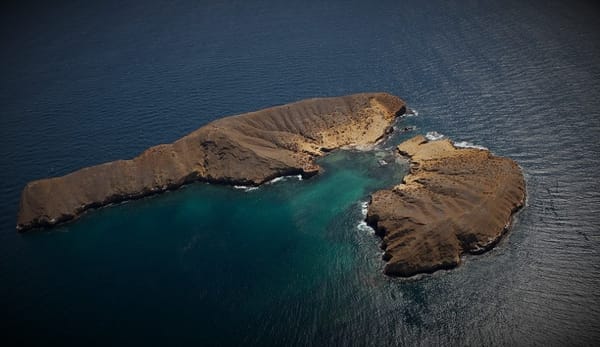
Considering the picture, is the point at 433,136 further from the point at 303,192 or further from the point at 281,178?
the point at 281,178

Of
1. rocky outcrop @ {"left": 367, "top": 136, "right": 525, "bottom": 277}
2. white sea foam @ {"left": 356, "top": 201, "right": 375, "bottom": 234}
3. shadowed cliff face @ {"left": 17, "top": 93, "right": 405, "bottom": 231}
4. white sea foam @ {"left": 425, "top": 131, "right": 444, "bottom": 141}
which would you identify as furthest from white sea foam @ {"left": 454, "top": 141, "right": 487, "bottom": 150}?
white sea foam @ {"left": 356, "top": 201, "right": 375, "bottom": 234}

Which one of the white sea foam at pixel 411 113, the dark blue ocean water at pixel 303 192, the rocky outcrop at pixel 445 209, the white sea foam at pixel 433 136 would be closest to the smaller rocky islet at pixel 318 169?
the rocky outcrop at pixel 445 209

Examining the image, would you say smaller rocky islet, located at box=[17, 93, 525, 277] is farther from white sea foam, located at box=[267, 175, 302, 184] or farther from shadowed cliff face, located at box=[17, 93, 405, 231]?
white sea foam, located at box=[267, 175, 302, 184]

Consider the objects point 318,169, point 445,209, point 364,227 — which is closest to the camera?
point 445,209

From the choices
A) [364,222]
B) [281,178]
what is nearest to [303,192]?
Answer: [281,178]

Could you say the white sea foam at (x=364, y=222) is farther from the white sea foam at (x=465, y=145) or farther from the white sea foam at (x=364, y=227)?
the white sea foam at (x=465, y=145)

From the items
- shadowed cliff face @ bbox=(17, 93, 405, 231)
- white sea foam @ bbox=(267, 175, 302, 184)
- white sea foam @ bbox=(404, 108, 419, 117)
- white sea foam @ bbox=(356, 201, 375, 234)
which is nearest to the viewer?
white sea foam @ bbox=(356, 201, 375, 234)
